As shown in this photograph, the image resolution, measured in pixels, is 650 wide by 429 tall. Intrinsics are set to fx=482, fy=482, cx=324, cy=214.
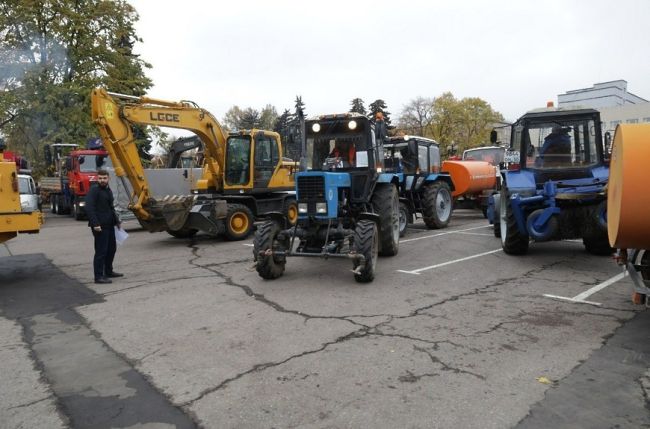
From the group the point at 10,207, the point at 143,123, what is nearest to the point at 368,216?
the point at 10,207

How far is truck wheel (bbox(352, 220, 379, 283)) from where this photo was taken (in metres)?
6.95

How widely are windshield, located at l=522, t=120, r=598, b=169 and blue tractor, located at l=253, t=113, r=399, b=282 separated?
107 inches

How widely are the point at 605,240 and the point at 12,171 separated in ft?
32.7

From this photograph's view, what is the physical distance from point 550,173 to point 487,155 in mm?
10518

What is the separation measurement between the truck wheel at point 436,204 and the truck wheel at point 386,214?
405 cm

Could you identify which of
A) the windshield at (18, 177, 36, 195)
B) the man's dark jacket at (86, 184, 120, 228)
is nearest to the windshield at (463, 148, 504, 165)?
the man's dark jacket at (86, 184, 120, 228)

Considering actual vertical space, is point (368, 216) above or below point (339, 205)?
below

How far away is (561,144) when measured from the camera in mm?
8883

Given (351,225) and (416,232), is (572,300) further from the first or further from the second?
(416,232)

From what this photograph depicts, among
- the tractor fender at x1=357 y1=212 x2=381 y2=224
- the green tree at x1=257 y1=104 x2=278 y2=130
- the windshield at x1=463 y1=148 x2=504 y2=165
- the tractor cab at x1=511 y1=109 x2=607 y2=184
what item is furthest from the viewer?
the green tree at x1=257 y1=104 x2=278 y2=130

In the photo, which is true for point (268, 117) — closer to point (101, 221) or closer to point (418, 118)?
point (418, 118)

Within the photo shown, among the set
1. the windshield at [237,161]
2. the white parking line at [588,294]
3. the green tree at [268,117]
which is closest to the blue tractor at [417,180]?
the windshield at [237,161]

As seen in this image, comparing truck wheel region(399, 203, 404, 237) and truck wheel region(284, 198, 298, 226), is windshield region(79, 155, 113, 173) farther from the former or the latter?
truck wheel region(399, 203, 404, 237)

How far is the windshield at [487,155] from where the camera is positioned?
61.3ft
